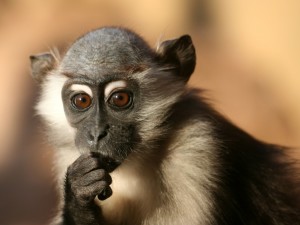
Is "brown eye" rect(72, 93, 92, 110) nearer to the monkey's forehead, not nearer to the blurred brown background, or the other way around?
the monkey's forehead

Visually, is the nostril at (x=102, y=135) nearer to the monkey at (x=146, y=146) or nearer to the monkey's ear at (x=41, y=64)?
the monkey at (x=146, y=146)

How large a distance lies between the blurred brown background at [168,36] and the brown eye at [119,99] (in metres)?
6.06

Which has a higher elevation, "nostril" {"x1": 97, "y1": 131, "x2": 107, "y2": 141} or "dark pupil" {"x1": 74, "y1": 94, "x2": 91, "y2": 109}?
"dark pupil" {"x1": 74, "y1": 94, "x2": 91, "y2": 109}

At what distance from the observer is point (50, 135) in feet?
23.7

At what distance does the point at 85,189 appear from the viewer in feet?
20.7

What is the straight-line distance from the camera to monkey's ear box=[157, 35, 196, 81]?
23.4 ft

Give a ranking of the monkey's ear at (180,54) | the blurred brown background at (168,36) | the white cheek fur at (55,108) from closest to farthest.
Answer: the white cheek fur at (55,108), the monkey's ear at (180,54), the blurred brown background at (168,36)

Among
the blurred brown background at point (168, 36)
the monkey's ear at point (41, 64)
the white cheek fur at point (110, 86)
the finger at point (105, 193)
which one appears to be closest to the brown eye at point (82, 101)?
the white cheek fur at point (110, 86)

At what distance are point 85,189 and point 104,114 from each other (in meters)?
0.75

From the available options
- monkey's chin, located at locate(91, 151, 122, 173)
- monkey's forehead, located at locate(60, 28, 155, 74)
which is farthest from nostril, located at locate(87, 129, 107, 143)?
monkey's forehead, located at locate(60, 28, 155, 74)

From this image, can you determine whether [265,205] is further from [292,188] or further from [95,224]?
[95,224]

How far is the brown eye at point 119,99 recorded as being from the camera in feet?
21.2

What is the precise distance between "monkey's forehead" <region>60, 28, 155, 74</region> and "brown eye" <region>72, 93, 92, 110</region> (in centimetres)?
24

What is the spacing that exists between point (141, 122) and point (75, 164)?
33.1 inches
